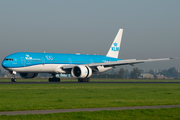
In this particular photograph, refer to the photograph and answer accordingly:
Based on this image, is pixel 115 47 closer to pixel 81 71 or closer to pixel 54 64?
pixel 81 71

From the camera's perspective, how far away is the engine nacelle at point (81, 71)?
57.5 metres

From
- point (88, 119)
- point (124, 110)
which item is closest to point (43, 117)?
point (88, 119)

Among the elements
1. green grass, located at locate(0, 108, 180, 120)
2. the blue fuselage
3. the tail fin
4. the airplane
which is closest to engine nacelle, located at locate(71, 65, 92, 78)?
the airplane

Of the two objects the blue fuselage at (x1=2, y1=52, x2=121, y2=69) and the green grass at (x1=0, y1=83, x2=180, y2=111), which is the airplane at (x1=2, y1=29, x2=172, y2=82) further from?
the green grass at (x1=0, y1=83, x2=180, y2=111)

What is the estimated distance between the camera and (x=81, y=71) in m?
57.3

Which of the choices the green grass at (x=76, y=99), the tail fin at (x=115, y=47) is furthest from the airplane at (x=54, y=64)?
the green grass at (x=76, y=99)

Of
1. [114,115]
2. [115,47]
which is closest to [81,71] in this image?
[115,47]

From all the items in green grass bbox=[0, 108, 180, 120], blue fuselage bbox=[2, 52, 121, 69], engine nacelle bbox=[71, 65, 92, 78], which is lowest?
green grass bbox=[0, 108, 180, 120]

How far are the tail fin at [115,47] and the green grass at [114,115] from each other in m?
54.8

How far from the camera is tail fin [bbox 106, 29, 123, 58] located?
242 feet

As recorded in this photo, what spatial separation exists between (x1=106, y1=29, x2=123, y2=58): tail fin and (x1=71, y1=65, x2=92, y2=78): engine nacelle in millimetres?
15504

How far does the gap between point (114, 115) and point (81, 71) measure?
4010 centimetres

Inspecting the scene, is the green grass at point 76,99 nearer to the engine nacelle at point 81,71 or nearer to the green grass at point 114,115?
the green grass at point 114,115

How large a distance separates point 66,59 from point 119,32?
757 inches
